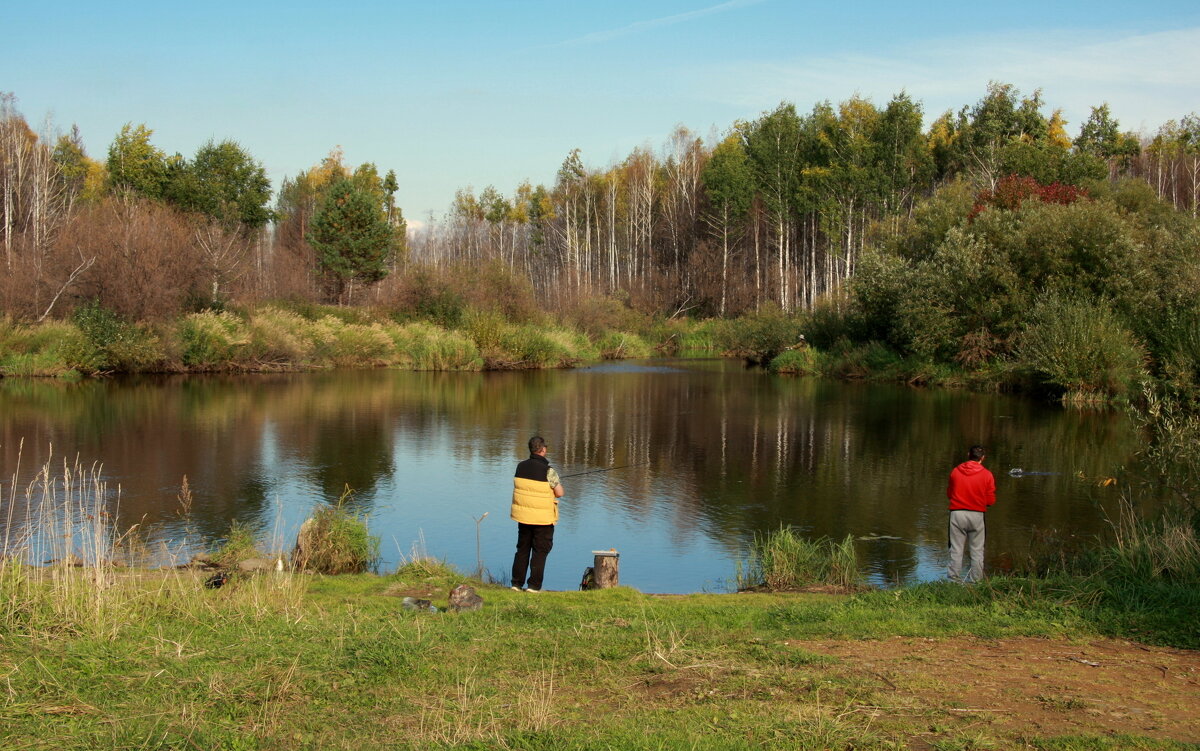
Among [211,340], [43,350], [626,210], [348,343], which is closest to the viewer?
[43,350]

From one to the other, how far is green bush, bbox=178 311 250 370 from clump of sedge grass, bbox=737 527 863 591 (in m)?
35.8

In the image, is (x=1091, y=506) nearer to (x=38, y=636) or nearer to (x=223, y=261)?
(x=38, y=636)

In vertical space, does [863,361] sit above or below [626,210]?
below

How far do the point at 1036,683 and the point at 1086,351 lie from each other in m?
28.7

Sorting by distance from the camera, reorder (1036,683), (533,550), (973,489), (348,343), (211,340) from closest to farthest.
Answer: (1036,683), (973,489), (533,550), (211,340), (348,343)

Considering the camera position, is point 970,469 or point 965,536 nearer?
Answer: point 970,469

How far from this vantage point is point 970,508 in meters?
11.4

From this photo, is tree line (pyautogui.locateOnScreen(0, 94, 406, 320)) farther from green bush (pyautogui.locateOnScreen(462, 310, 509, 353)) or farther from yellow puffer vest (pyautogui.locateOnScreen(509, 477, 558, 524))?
yellow puffer vest (pyautogui.locateOnScreen(509, 477, 558, 524))

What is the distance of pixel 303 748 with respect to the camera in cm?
529

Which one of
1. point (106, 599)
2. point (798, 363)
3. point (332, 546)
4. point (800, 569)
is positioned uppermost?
point (798, 363)

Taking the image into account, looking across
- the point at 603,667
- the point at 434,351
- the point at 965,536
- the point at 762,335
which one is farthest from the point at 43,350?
the point at 603,667

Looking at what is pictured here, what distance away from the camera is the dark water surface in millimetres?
14312

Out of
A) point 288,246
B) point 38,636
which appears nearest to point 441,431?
point 38,636

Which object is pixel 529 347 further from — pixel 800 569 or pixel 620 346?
pixel 800 569
